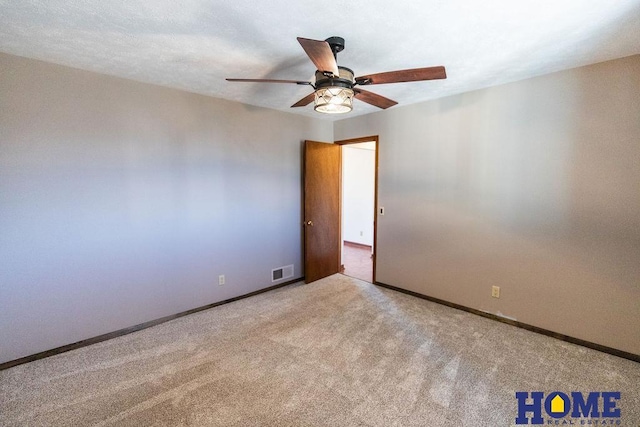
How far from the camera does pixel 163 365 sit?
235 cm

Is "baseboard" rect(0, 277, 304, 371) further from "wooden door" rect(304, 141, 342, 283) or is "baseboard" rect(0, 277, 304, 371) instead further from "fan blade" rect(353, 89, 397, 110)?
"fan blade" rect(353, 89, 397, 110)

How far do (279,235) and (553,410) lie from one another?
10.5 ft

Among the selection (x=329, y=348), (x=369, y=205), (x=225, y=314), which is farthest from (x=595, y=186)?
(x=369, y=205)

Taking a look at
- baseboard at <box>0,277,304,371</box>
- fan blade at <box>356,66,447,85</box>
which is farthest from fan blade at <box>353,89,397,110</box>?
baseboard at <box>0,277,304,371</box>

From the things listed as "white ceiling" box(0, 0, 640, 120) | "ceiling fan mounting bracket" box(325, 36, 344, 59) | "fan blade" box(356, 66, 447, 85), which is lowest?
"fan blade" box(356, 66, 447, 85)

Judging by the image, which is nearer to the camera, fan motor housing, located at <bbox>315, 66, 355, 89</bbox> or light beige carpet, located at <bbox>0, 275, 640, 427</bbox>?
light beige carpet, located at <bbox>0, 275, 640, 427</bbox>

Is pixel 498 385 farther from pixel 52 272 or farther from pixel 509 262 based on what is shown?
pixel 52 272

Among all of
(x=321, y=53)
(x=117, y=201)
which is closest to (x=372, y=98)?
(x=321, y=53)

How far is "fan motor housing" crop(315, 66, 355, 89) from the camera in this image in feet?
6.53

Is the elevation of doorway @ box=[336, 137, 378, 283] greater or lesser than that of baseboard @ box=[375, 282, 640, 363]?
greater

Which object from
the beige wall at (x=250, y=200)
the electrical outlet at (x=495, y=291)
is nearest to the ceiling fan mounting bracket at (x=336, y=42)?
the beige wall at (x=250, y=200)

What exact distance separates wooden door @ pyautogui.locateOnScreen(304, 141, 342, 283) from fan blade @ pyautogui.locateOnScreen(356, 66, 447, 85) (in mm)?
2215

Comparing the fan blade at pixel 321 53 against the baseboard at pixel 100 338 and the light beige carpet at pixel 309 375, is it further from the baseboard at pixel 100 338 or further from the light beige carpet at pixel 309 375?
the baseboard at pixel 100 338

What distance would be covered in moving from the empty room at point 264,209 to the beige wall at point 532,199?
2cm
